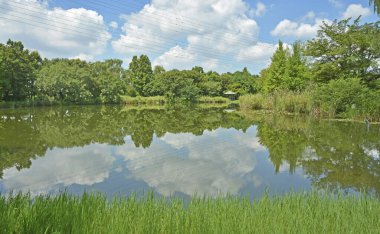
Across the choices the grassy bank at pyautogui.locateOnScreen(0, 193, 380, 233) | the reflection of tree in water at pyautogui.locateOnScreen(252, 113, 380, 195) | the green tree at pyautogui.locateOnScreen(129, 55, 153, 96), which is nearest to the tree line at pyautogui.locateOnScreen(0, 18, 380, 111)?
the green tree at pyautogui.locateOnScreen(129, 55, 153, 96)

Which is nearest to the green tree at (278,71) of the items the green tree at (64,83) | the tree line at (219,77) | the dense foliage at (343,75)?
the tree line at (219,77)

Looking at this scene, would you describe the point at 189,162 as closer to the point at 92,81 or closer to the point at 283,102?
the point at 283,102

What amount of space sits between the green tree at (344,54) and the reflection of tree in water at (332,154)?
727 centimetres

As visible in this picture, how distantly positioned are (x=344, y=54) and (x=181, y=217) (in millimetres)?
19749

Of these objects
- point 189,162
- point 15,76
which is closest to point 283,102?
point 189,162

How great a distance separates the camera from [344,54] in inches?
774

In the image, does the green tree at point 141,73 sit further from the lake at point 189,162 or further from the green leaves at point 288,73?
the lake at point 189,162

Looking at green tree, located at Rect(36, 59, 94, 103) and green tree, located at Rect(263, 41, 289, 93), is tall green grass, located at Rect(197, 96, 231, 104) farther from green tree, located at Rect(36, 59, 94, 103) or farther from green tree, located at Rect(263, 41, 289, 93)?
green tree, located at Rect(263, 41, 289, 93)

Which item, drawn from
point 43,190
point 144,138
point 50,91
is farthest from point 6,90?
point 43,190

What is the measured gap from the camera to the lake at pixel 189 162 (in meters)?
5.81

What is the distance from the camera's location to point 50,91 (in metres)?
34.8

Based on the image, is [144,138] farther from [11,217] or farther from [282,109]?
[282,109]

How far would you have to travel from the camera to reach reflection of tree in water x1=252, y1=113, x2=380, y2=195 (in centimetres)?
618

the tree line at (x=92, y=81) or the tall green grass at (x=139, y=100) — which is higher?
the tree line at (x=92, y=81)
